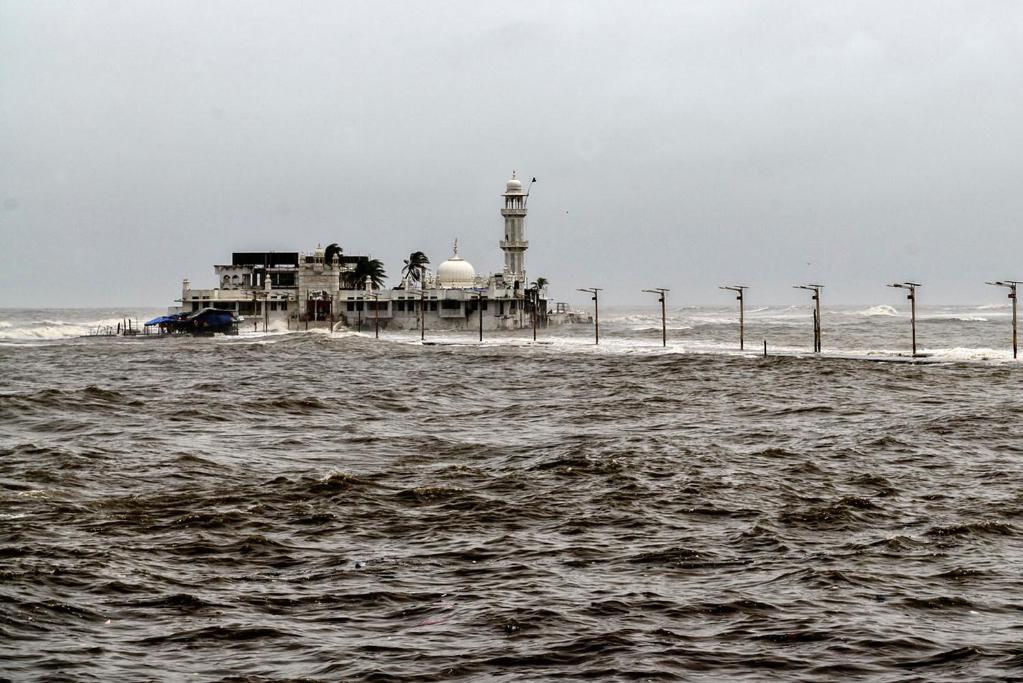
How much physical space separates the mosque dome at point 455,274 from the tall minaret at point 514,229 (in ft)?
16.5

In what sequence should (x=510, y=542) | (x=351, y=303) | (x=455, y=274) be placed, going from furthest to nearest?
(x=455, y=274) → (x=351, y=303) → (x=510, y=542)

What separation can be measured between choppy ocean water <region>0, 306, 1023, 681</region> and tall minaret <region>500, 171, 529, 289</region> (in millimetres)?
104775

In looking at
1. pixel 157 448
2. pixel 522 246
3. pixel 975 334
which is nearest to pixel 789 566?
pixel 157 448

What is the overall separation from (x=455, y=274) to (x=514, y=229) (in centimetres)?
1017

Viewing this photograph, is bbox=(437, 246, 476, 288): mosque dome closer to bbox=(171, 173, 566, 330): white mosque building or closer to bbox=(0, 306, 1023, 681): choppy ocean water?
bbox=(171, 173, 566, 330): white mosque building

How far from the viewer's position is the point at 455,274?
145 meters

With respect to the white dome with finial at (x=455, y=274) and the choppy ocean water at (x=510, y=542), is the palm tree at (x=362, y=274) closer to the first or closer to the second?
the white dome with finial at (x=455, y=274)

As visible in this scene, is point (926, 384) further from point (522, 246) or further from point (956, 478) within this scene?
point (522, 246)

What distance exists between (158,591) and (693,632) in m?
7.52

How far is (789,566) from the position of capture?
661 inches

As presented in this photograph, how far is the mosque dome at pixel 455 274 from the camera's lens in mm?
144000

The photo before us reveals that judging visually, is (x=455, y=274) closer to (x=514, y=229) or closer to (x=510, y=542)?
(x=514, y=229)

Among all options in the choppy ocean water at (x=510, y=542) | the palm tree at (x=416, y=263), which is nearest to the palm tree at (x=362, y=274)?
the palm tree at (x=416, y=263)

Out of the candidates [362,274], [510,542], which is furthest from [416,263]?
[510,542]
